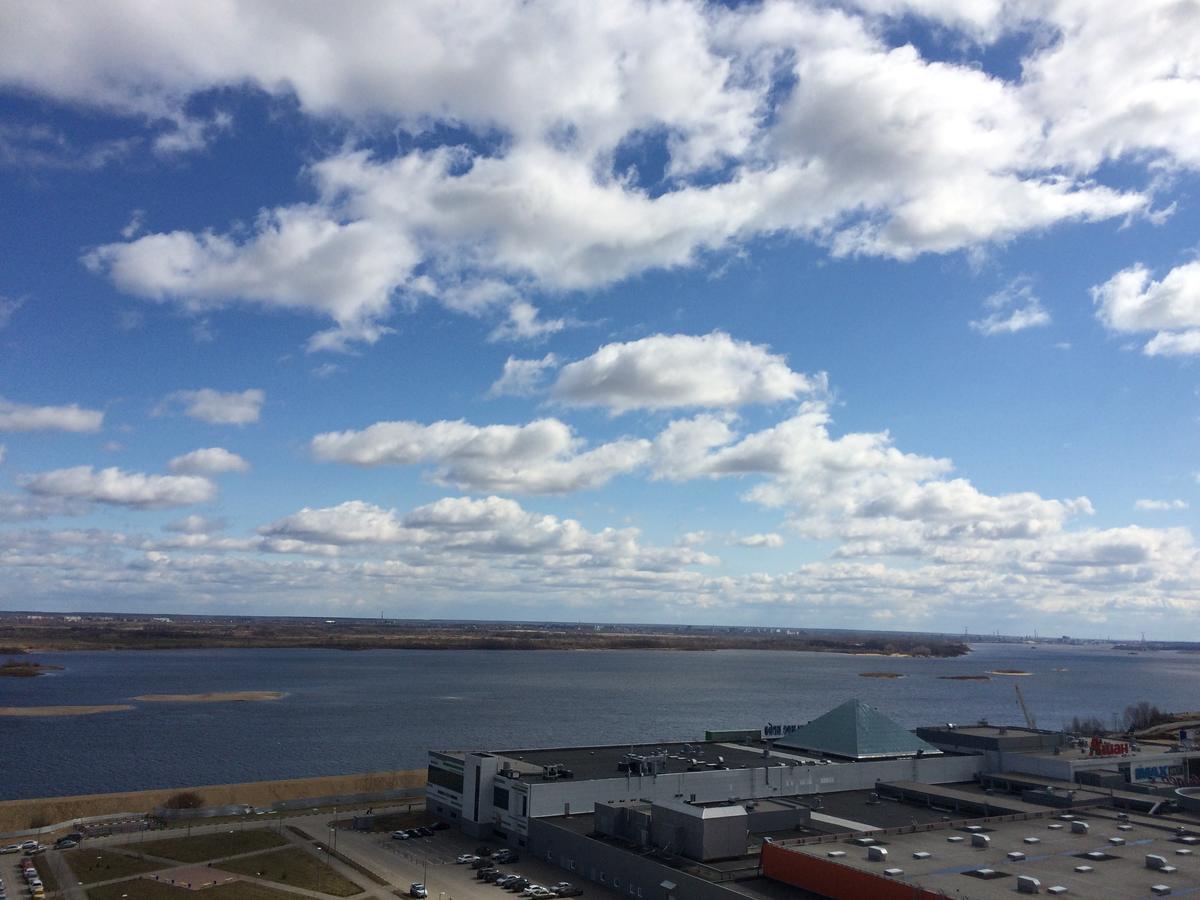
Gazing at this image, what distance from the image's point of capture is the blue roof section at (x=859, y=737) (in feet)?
259

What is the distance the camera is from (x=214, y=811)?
77.2 meters

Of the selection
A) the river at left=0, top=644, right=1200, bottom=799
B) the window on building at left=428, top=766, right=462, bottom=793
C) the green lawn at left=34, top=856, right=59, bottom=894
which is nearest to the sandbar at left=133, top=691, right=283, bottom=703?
the river at left=0, top=644, right=1200, bottom=799

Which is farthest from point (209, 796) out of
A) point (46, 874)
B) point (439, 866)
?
point (439, 866)

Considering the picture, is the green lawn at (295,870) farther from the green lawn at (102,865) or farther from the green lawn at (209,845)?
the green lawn at (102,865)

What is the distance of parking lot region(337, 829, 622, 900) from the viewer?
54.4 metres

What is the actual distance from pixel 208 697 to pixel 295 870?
127694 millimetres

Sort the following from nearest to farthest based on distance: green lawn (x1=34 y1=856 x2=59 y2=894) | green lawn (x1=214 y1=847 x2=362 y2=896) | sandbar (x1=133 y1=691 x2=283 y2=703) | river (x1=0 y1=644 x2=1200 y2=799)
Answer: green lawn (x1=34 y1=856 x2=59 y2=894) → green lawn (x1=214 y1=847 x2=362 y2=896) → river (x1=0 y1=644 x2=1200 y2=799) → sandbar (x1=133 y1=691 x2=283 y2=703)

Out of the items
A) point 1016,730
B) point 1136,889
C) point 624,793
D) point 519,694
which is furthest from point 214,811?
point 519,694

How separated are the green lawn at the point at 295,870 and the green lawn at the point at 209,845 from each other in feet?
7.56

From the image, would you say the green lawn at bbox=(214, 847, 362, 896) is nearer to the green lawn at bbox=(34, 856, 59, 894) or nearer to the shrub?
the green lawn at bbox=(34, 856, 59, 894)

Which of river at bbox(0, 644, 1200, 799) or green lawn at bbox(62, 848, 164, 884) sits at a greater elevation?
green lawn at bbox(62, 848, 164, 884)

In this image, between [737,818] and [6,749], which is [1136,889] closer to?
[737,818]

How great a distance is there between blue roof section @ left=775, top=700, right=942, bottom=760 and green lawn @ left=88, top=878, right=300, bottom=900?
46.7 m

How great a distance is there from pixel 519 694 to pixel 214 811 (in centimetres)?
11783
